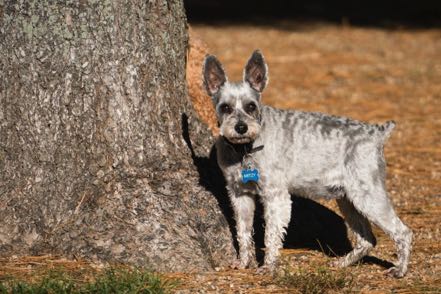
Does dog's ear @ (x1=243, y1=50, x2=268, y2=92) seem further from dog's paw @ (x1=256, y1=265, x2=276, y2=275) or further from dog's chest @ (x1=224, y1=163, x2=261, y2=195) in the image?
dog's paw @ (x1=256, y1=265, x2=276, y2=275)

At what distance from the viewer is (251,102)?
23.6ft

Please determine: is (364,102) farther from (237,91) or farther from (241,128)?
(241,128)

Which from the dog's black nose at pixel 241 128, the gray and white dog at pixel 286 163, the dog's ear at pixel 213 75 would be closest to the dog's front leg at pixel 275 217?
the gray and white dog at pixel 286 163

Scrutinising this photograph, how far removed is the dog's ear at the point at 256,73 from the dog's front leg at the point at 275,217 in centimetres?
99

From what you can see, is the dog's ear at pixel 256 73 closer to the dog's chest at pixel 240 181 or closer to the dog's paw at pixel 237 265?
the dog's chest at pixel 240 181

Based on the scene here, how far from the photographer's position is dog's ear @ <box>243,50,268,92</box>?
7.27 m

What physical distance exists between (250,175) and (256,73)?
972mm

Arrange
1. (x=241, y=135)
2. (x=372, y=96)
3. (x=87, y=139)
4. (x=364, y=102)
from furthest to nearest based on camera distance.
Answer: (x=372, y=96), (x=364, y=102), (x=87, y=139), (x=241, y=135)

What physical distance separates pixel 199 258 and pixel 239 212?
677mm

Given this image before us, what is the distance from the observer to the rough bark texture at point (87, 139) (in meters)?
6.91

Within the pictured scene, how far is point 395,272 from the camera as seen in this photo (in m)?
7.12

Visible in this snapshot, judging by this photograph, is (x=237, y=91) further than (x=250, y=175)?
Yes

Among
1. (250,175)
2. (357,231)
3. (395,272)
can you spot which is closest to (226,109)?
(250,175)

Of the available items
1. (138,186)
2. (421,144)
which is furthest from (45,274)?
(421,144)
